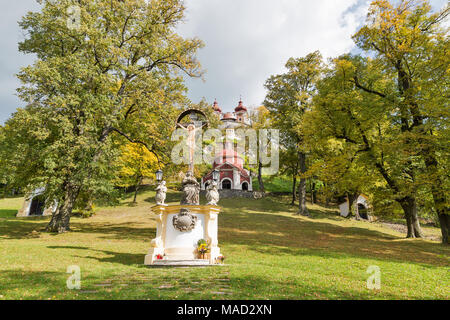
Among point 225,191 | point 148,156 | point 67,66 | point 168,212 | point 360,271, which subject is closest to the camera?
point 360,271

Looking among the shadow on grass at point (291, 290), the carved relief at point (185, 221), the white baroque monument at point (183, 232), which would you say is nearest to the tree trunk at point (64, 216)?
the white baroque monument at point (183, 232)

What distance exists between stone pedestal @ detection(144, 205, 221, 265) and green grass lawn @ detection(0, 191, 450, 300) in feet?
3.75

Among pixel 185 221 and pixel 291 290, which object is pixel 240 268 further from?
pixel 185 221

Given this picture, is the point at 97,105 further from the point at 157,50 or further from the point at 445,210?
the point at 445,210

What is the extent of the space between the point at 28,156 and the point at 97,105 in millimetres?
5131

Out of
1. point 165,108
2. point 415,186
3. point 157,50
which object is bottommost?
point 415,186

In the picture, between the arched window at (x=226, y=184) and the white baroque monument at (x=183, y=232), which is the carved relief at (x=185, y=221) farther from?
the arched window at (x=226, y=184)

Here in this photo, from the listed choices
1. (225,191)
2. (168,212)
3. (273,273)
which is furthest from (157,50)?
(225,191)

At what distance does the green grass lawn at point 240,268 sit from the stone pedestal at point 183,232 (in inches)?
45.0

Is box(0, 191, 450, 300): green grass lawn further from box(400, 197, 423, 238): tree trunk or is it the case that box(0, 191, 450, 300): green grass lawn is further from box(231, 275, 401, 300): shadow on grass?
box(400, 197, 423, 238): tree trunk

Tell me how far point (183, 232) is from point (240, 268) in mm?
3196

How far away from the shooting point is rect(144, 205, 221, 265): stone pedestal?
33.7 ft

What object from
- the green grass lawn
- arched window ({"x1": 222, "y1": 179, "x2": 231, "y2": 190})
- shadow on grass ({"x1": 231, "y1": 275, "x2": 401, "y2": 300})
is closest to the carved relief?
the green grass lawn

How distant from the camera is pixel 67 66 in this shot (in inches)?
604
